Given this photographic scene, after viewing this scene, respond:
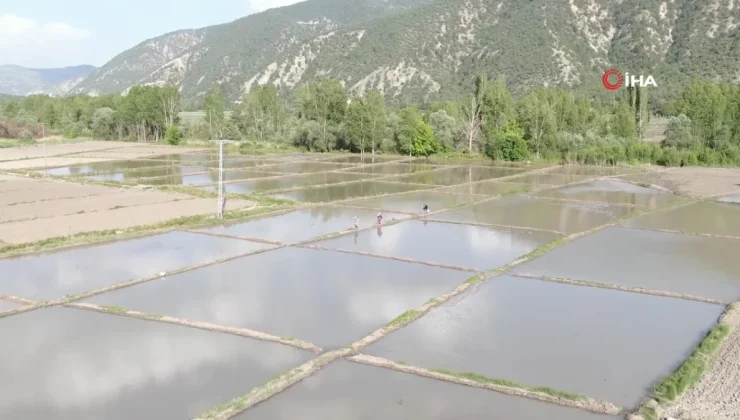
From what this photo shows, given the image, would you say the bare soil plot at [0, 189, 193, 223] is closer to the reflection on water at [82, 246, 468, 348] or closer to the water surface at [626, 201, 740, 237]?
the reflection on water at [82, 246, 468, 348]

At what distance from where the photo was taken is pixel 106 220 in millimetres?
26141

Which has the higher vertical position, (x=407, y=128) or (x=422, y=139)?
(x=407, y=128)

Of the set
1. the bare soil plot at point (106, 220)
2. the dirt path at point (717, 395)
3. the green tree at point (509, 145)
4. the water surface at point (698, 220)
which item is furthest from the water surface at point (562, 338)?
the green tree at point (509, 145)

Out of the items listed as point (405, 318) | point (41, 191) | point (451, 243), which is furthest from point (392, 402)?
point (41, 191)

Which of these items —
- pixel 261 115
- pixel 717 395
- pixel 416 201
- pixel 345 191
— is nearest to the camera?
pixel 717 395

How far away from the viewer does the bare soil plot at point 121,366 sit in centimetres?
1025

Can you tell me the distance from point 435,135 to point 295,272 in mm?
41149

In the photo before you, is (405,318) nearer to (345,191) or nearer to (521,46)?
(345,191)

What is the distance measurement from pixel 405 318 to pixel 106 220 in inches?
644

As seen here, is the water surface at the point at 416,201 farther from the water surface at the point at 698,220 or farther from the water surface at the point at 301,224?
the water surface at the point at 698,220

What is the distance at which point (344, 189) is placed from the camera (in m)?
36.9

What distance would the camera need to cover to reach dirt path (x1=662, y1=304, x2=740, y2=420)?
10141mm

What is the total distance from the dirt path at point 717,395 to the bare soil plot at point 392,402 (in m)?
1.26

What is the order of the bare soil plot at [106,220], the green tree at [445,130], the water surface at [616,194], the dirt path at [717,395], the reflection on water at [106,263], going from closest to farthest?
the dirt path at [717,395], the reflection on water at [106,263], the bare soil plot at [106,220], the water surface at [616,194], the green tree at [445,130]
